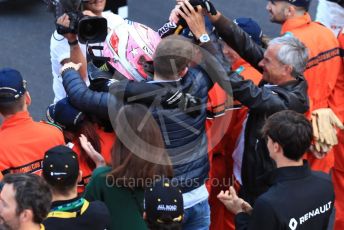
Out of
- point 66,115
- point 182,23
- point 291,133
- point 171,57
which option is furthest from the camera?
point 182,23

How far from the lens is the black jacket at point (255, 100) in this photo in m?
3.61

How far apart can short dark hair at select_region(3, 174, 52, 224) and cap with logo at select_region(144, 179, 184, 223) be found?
1.40ft

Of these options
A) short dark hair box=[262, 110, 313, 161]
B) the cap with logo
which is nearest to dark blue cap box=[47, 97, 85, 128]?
the cap with logo

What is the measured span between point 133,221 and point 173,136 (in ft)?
1.91

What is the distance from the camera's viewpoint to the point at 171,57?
11.2 feet

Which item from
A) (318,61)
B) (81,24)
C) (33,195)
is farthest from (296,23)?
(33,195)

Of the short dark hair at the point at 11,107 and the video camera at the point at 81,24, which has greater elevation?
the video camera at the point at 81,24

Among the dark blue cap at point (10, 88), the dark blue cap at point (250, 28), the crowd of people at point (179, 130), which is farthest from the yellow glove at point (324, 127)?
the dark blue cap at point (10, 88)

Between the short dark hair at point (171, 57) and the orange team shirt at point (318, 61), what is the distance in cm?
116

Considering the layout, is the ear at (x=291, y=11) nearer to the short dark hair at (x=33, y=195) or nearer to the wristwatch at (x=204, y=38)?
the wristwatch at (x=204, y=38)

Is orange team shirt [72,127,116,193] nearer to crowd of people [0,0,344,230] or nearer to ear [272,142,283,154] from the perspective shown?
crowd of people [0,0,344,230]

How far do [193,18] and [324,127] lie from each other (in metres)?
1.05

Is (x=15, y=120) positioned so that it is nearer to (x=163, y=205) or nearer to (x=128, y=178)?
(x=128, y=178)

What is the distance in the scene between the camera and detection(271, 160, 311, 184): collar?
306cm
